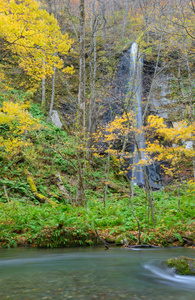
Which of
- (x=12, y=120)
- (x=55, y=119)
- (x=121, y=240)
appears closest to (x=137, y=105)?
(x=55, y=119)

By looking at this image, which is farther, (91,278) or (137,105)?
(137,105)

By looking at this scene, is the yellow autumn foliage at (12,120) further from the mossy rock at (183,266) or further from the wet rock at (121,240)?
the mossy rock at (183,266)

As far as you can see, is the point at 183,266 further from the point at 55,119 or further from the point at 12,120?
the point at 55,119

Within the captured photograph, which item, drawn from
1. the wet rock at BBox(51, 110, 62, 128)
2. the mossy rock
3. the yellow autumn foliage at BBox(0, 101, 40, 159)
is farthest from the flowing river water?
the wet rock at BBox(51, 110, 62, 128)

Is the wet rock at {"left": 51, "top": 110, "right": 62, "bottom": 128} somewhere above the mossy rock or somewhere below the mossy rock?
above

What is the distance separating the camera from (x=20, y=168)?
10539 millimetres

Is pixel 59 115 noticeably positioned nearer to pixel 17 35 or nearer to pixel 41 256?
pixel 17 35

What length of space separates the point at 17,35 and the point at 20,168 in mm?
5904

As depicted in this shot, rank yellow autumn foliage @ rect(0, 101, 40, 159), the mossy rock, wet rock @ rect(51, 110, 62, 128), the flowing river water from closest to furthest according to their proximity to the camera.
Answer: the flowing river water < the mossy rock < yellow autumn foliage @ rect(0, 101, 40, 159) < wet rock @ rect(51, 110, 62, 128)

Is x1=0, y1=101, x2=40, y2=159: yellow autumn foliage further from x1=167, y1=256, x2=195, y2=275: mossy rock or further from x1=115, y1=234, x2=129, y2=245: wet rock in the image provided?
x1=167, y1=256, x2=195, y2=275: mossy rock

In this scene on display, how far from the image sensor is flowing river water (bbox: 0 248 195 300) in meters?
2.22

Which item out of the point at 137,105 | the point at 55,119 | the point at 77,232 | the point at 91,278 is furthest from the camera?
the point at 55,119

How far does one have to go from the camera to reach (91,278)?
110 inches

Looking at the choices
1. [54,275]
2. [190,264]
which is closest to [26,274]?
[54,275]
